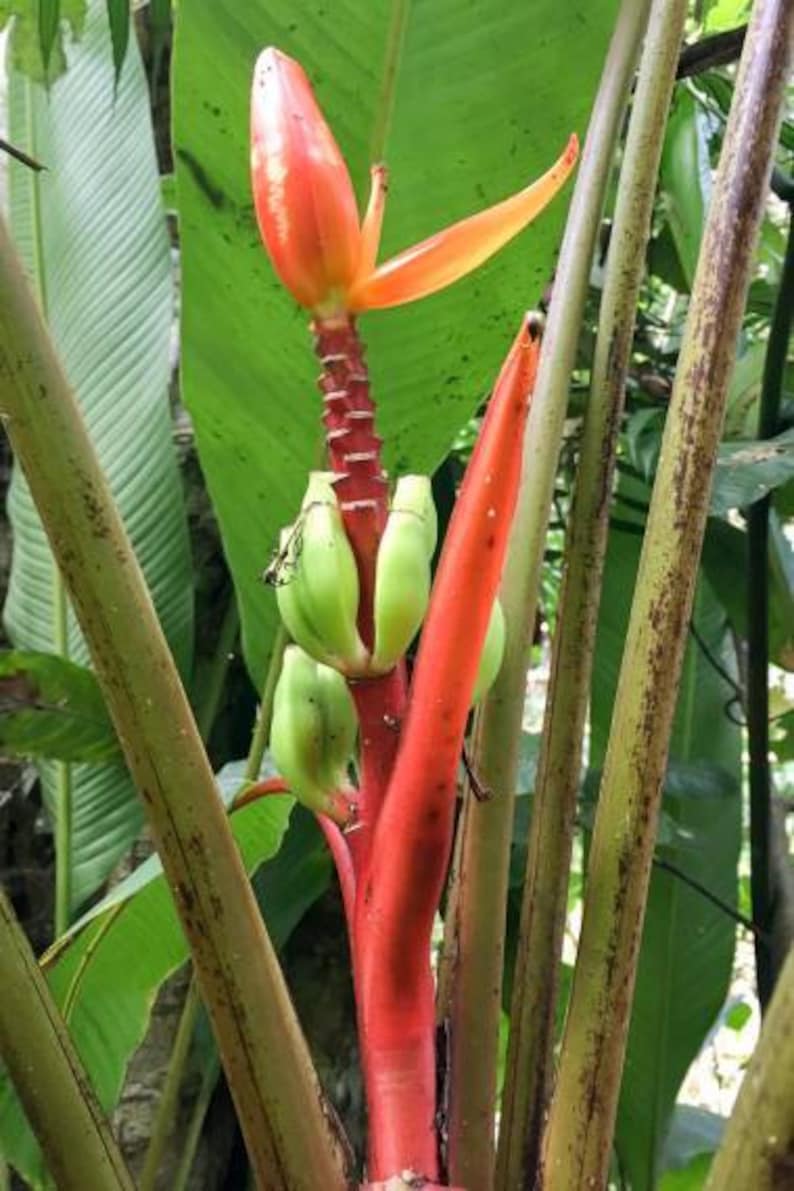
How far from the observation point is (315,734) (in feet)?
1.30

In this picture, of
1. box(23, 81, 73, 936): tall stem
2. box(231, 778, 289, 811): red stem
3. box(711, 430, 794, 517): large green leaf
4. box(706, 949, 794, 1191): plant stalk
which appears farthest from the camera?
box(23, 81, 73, 936): tall stem

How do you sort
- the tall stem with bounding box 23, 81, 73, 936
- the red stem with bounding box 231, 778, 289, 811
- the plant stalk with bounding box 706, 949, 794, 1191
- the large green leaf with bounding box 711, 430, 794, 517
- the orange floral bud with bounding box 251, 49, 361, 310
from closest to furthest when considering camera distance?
the plant stalk with bounding box 706, 949, 794, 1191
the orange floral bud with bounding box 251, 49, 361, 310
the red stem with bounding box 231, 778, 289, 811
the large green leaf with bounding box 711, 430, 794, 517
the tall stem with bounding box 23, 81, 73, 936

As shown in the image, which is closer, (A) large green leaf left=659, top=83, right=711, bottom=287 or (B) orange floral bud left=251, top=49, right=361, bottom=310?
(B) orange floral bud left=251, top=49, right=361, bottom=310

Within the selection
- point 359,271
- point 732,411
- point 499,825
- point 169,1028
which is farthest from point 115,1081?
point 732,411

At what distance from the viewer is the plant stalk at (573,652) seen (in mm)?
444

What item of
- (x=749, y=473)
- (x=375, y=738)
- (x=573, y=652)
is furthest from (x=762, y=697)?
(x=375, y=738)

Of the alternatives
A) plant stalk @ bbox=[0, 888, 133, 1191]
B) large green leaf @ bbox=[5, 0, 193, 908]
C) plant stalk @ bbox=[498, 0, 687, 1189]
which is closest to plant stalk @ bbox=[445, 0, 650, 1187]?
plant stalk @ bbox=[498, 0, 687, 1189]

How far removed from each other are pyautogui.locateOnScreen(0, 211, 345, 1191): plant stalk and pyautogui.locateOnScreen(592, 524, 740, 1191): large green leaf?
1.49ft

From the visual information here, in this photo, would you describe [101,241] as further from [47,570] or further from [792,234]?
[792,234]

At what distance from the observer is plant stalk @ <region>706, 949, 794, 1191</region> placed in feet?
0.86

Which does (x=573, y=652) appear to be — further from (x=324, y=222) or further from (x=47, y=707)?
(x=47, y=707)

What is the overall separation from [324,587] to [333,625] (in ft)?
0.04

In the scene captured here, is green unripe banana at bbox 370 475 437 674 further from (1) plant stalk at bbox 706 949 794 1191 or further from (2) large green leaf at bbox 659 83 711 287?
(2) large green leaf at bbox 659 83 711 287

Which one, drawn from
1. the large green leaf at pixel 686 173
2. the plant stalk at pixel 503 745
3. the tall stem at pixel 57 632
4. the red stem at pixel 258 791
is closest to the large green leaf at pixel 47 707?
the tall stem at pixel 57 632
